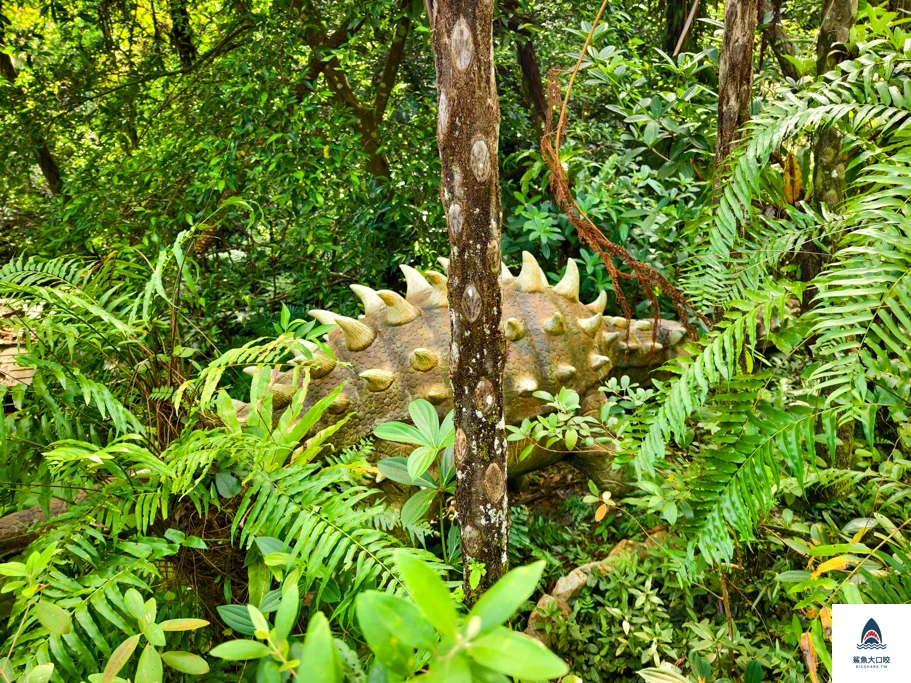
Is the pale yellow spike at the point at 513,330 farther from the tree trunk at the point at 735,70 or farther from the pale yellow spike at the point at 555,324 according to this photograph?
the tree trunk at the point at 735,70

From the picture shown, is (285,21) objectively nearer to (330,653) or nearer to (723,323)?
(723,323)

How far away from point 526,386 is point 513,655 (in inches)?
71.4

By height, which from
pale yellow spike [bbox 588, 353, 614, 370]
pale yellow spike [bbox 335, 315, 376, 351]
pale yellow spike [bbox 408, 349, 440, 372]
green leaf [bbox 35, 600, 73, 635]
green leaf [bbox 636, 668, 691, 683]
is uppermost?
pale yellow spike [bbox 335, 315, 376, 351]

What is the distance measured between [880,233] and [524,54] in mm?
2701

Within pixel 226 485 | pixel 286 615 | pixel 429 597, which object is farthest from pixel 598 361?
pixel 429 597

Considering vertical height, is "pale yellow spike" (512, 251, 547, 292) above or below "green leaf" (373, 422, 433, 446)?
above

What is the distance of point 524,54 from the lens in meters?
3.41

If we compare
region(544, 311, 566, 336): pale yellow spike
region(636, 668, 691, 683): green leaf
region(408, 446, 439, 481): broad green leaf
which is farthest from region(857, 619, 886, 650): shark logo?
region(544, 311, 566, 336): pale yellow spike

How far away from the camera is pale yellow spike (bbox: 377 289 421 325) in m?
2.36

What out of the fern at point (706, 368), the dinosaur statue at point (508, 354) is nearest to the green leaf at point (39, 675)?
the dinosaur statue at point (508, 354)

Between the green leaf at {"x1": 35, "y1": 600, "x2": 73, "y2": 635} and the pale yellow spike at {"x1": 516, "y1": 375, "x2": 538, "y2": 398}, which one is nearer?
the green leaf at {"x1": 35, "y1": 600, "x2": 73, "y2": 635}

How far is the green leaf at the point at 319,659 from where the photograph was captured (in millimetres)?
525

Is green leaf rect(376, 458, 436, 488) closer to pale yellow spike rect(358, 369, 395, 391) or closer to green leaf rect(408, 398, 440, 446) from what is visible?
green leaf rect(408, 398, 440, 446)

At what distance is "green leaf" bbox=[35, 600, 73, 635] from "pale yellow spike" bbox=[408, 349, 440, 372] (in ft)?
4.43
